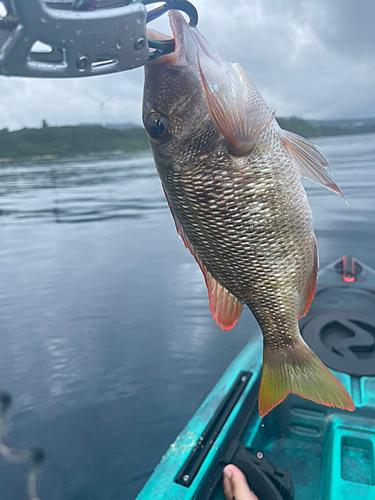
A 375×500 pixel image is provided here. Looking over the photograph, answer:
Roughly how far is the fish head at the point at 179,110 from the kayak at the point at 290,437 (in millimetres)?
1773

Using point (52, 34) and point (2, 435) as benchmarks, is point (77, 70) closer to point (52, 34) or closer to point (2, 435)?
point (52, 34)

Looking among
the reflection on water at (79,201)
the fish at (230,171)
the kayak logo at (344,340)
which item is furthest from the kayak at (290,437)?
the reflection on water at (79,201)

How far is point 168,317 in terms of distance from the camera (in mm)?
6273

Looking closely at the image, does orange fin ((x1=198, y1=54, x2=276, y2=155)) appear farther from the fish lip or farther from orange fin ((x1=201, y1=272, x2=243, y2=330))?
orange fin ((x1=201, y1=272, x2=243, y2=330))

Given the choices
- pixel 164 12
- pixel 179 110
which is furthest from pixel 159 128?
pixel 164 12

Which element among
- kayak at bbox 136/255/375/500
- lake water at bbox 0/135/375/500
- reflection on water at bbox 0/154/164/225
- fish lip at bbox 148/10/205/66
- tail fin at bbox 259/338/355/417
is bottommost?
reflection on water at bbox 0/154/164/225

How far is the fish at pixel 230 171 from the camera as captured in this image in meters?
1.30

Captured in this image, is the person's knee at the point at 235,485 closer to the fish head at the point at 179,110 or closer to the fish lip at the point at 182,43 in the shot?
the fish head at the point at 179,110

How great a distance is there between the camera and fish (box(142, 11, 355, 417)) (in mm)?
1303

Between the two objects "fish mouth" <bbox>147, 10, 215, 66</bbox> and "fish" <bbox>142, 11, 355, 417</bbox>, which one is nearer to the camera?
"fish mouth" <bbox>147, 10, 215, 66</bbox>

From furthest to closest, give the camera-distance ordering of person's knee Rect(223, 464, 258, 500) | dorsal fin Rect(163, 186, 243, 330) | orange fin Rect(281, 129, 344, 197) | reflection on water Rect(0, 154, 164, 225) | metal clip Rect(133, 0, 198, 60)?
reflection on water Rect(0, 154, 164, 225), person's knee Rect(223, 464, 258, 500), dorsal fin Rect(163, 186, 243, 330), orange fin Rect(281, 129, 344, 197), metal clip Rect(133, 0, 198, 60)

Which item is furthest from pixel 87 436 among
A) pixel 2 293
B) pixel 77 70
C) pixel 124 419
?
pixel 2 293

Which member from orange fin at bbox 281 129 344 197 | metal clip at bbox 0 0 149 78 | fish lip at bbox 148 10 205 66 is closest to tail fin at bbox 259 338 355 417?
orange fin at bbox 281 129 344 197

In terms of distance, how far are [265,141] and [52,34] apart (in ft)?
3.13
